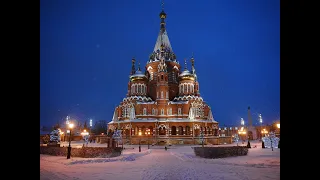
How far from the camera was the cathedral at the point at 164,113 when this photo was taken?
5062 cm

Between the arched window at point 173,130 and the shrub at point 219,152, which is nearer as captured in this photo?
the shrub at point 219,152

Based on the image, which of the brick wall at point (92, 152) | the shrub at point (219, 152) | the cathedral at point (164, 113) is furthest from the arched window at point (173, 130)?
the brick wall at point (92, 152)

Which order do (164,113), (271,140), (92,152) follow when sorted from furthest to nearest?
(164,113)
(271,140)
(92,152)

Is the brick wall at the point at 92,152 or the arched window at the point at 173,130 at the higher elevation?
the brick wall at the point at 92,152

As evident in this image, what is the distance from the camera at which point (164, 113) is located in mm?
53594

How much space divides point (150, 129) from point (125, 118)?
6.44m

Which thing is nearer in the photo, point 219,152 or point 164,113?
point 219,152

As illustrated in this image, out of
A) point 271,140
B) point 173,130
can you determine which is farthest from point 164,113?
point 271,140

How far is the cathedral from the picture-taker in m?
50.6

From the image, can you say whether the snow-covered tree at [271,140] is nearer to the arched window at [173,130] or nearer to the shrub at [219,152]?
the shrub at [219,152]

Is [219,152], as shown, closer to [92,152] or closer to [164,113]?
[92,152]

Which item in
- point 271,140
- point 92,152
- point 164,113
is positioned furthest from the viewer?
point 164,113

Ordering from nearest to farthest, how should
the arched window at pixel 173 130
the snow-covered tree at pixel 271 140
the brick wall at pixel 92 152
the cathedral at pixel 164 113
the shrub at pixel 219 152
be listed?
the shrub at pixel 219 152 < the brick wall at pixel 92 152 < the snow-covered tree at pixel 271 140 < the cathedral at pixel 164 113 < the arched window at pixel 173 130
